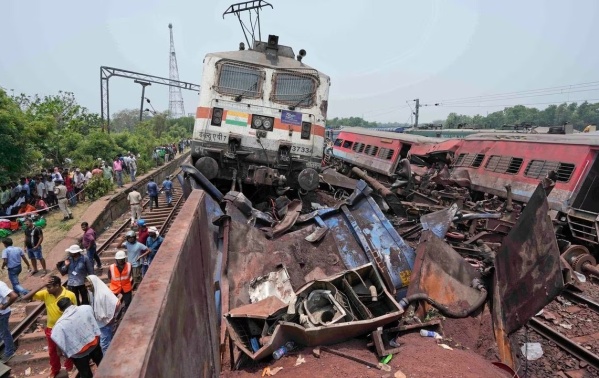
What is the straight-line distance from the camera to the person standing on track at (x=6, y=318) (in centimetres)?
499

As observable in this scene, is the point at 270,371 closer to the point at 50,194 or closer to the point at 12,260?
the point at 12,260

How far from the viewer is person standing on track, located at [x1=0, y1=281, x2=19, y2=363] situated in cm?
499

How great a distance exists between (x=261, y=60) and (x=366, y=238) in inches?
186

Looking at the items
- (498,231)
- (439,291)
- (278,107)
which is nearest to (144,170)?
(278,107)

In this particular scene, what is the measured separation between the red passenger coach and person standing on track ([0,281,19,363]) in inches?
493

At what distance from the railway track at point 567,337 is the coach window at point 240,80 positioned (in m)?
6.33

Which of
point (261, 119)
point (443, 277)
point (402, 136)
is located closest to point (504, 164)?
point (402, 136)

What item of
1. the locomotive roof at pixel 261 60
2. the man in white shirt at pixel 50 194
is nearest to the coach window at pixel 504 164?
the locomotive roof at pixel 261 60

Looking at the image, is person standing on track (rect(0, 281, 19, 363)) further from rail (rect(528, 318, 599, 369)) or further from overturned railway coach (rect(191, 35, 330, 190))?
rail (rect(528, 318, 599, 369))

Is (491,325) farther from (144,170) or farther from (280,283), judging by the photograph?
(144,170)

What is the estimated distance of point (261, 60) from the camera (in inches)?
327

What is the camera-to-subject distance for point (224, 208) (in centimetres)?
633

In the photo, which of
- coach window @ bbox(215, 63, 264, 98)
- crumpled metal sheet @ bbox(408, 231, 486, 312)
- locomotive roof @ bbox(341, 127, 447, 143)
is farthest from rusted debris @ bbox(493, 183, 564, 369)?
locomotive roof @ bbox(341, 127, 447, 143)

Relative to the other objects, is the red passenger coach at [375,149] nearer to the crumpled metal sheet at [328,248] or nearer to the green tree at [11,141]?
the crumpled metal sheet at [328,248]
